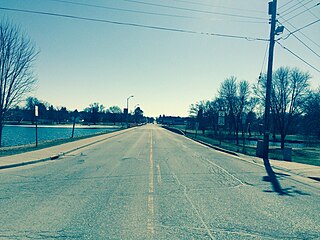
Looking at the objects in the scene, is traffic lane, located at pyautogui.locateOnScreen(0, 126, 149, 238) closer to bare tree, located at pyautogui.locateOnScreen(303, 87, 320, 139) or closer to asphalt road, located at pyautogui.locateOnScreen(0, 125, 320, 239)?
asphalt road, located at pyautogui.locateOnScreen(0, 125, 320, 239)

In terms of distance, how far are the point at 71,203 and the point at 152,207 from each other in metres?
1.98

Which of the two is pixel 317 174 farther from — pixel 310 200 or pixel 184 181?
pixel 184 181

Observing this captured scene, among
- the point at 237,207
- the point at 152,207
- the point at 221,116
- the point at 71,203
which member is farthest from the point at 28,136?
the point at 237,207

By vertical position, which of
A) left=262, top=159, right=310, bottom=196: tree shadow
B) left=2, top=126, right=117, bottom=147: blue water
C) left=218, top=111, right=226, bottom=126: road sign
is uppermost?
left=218, top=111, right=226, bottom=126: road sign

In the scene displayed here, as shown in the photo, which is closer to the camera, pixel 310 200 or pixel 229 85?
pixel 310 200

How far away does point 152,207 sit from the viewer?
5.67 m

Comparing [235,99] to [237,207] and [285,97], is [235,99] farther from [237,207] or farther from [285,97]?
[237,207]

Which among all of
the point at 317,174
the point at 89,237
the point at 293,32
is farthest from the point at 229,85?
the point at 89,237

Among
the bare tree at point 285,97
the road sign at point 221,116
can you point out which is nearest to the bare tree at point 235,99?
the bare tree at point 285,97

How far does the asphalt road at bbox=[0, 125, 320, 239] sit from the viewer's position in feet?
14.5

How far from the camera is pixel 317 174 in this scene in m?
10.3

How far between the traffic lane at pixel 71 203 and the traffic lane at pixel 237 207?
721 millimetres

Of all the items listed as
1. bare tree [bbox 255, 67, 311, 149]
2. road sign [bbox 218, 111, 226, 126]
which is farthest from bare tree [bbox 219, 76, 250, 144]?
road sign [bbox 218, 111, 226, 126]

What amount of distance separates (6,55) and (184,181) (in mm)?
26059
